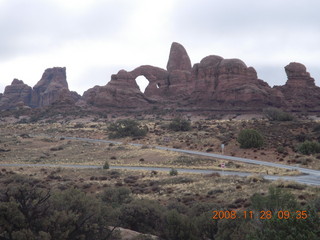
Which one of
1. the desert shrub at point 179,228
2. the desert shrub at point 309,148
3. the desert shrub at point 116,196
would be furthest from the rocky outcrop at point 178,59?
the desert shrub at point 179,228

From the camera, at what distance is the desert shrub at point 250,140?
4384 cm

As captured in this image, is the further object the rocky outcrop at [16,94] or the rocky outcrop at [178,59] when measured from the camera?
the rocky outcrop at [16,94]

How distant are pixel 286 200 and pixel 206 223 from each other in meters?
3.57

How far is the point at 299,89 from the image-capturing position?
10069 centimetres

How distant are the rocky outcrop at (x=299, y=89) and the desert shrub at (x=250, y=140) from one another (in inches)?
2177

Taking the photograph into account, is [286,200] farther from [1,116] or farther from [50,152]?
[1,116]

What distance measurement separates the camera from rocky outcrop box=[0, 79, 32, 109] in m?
170

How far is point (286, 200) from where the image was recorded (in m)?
13.5

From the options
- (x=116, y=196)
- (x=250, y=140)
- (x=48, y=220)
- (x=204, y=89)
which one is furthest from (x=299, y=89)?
(x=48, y=220)

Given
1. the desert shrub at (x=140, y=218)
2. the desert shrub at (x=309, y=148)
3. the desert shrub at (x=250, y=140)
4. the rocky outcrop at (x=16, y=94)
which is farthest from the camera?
the rocky outcrop at (x=16, y=94)

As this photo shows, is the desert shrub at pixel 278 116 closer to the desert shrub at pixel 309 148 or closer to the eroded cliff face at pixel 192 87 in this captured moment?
the eroded cliff face at pixel 192 87

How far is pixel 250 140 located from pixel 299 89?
66.4 meters

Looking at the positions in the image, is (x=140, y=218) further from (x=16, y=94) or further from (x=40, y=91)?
(x=40, y=91)

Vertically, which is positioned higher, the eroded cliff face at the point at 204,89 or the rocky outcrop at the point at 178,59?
the rocky outcrop at the point at 178,59
